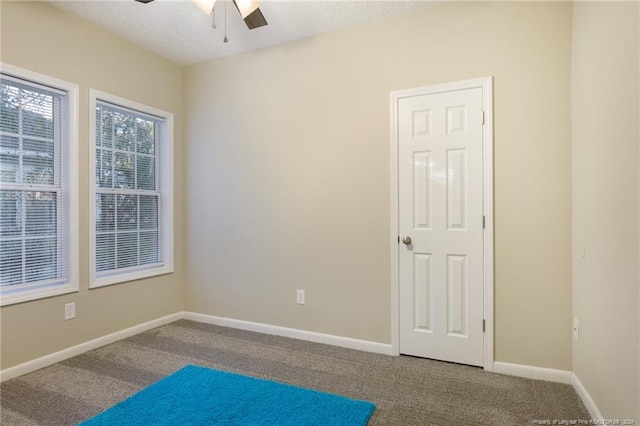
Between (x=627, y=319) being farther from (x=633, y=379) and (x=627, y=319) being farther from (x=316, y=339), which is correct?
(x=316, y=339)

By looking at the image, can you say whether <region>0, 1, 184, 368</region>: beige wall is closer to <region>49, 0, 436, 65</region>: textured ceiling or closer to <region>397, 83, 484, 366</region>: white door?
<region>49, 0, 436, 65</region>: textured ceiling

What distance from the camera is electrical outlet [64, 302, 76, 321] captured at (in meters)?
2.74

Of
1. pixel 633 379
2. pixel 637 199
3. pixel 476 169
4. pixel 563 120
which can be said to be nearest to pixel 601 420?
pixel 633 379

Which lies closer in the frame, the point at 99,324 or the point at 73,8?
the point at 73,8

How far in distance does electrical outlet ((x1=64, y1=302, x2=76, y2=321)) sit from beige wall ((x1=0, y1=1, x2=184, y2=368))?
31mm

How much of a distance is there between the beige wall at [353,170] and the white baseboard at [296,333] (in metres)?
0.06

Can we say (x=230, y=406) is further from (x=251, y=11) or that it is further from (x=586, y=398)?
(x=251, y=11)

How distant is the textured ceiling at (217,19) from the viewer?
2680 mm

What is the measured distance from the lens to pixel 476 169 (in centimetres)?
254

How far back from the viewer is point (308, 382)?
2365 mm

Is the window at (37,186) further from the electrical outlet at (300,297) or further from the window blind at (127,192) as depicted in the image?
the electrical outlet at (300,297)

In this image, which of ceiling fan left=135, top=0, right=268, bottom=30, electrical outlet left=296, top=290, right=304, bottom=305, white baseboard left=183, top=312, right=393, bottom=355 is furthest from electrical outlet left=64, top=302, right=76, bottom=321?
ceiling fan left=135, top=0, right=268, bottom=30

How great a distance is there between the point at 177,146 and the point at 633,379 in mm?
3956

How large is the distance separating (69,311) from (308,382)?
2016 millimetres
